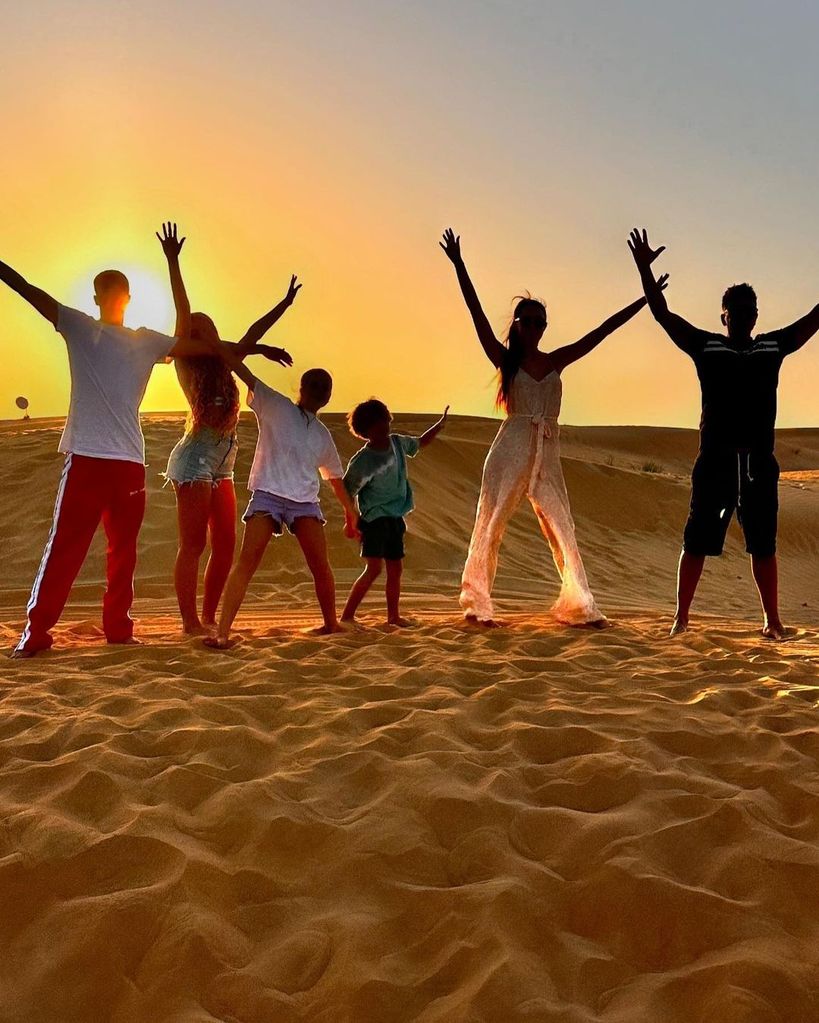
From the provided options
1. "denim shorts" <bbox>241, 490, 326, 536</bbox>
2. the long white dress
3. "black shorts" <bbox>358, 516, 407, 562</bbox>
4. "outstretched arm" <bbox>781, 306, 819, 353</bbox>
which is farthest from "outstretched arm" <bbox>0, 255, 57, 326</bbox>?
"outstretched arm" <bbox>781, 306, 819, 353</bbox>

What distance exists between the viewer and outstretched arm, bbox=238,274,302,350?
579cm

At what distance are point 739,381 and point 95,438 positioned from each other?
13.3 ft

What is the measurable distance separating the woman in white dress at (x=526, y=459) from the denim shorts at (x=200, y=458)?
5.97 feet

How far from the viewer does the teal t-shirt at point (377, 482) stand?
21.4ft

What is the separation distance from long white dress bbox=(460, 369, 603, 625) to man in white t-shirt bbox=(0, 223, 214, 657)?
238cm

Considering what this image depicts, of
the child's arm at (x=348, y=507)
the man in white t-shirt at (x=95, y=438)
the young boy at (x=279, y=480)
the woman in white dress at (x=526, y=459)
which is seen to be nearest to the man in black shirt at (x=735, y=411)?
the woman in white dress at (x=526, y=459)

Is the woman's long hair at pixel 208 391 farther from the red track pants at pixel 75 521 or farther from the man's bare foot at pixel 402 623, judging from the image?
the man's bare foot at pixel 402 623

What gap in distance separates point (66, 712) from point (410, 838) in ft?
6.36

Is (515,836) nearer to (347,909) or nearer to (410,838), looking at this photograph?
(410,838)

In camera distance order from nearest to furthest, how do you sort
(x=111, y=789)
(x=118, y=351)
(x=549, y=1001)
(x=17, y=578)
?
(x=549, y=1001) < (x=111, y=789) < (x=118, y=351) < (x=17, y=578)

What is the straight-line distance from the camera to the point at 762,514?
6004 millimetres

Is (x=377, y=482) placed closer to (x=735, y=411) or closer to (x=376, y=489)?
(x=376, y=489)

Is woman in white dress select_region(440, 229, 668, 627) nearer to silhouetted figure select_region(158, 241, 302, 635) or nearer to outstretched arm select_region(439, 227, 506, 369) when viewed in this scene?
outstretched arm select_region(439, 227, 506, 369)

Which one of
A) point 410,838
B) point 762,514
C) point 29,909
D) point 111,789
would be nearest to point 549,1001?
point 410,838
